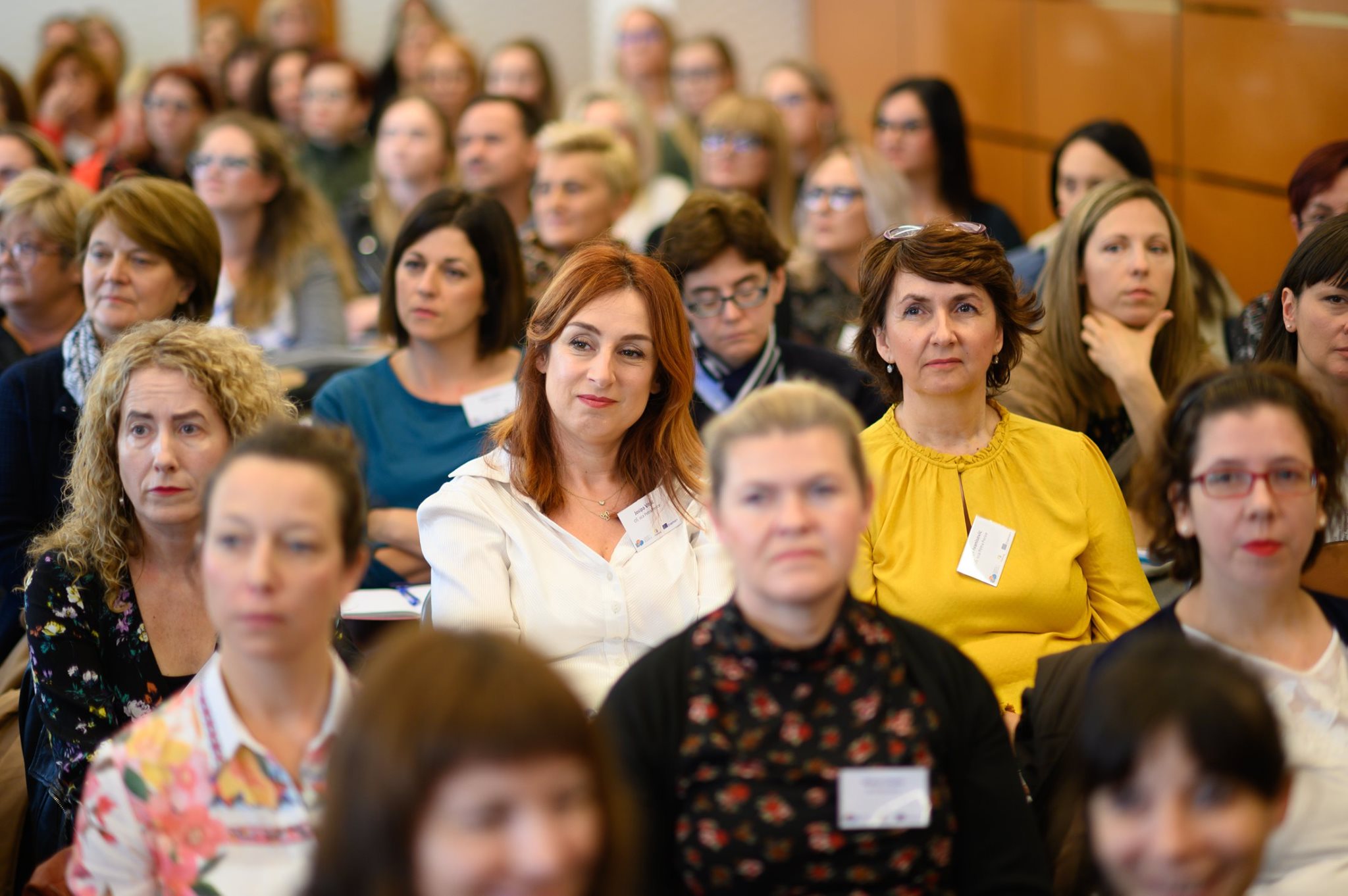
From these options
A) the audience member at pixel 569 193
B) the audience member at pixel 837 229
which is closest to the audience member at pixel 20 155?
the audience member at pixel 569 193

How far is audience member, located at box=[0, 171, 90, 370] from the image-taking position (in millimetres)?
4121

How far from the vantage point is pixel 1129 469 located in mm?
3590

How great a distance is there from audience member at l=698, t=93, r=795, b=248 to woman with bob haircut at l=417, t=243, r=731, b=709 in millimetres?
3107

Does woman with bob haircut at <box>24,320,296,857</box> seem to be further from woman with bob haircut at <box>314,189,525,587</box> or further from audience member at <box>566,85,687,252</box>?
audience member at <box>566,85,687,252</box>

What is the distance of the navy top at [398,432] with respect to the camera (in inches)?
147

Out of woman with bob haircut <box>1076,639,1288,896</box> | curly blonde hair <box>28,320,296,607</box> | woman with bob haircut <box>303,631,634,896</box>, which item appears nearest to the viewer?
woman with bob haircut <box>303,631,634,896</box>

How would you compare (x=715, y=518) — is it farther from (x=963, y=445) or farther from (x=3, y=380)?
(x=3, y=380)

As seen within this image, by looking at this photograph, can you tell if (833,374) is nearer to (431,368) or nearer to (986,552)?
(431,368)

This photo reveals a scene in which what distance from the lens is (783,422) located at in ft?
6.63

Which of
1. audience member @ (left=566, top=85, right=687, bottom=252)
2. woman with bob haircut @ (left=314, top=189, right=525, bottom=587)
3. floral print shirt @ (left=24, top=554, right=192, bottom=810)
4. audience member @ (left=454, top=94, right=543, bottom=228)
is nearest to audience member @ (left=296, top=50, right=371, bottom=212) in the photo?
audience member @ (left=566, top=85, right=687, bottom=252)

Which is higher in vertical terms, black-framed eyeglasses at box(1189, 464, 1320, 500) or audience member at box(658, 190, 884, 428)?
audience member at box(658, 190, 884, 428)

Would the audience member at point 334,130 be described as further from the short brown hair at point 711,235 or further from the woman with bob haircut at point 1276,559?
the woman with bob haircut at point 1276,559

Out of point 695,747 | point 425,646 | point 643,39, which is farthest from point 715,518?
point 643,39

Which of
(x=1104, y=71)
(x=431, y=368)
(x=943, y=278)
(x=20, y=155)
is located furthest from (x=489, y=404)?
(x=1104, y=71)
